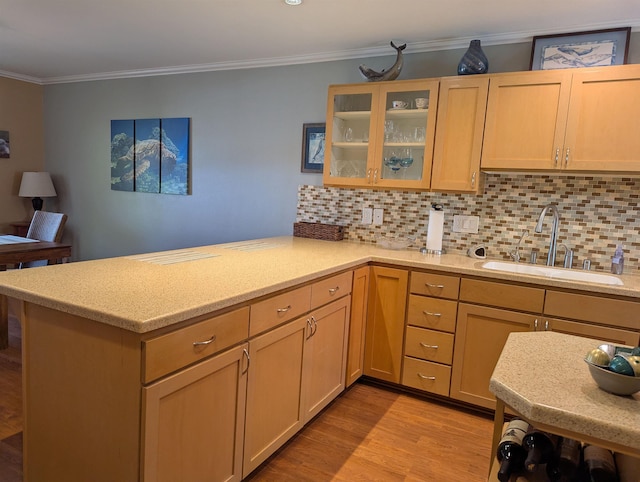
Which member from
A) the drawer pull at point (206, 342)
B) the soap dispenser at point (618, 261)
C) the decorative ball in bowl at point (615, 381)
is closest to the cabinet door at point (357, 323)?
the drawer pull at point (206, 342)

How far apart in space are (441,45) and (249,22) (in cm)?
129

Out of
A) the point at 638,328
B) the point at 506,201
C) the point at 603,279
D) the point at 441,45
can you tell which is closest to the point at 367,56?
the point at 441,45

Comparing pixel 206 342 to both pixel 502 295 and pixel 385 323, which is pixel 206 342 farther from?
pixel 502 295

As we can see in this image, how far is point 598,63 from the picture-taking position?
2.44 meters

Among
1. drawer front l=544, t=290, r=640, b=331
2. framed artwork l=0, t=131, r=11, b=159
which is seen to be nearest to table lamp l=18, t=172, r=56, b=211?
framed artwork l=0, t=131, r=11, b=159

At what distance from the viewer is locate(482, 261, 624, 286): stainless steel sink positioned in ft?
7.91

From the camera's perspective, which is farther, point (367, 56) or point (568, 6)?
point (367, 56)

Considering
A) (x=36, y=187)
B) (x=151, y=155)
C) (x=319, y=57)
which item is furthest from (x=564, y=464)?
(x=36, y=187)

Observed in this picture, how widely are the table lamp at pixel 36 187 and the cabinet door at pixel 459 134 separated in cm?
413

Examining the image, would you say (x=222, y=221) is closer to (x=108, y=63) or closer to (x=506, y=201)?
(x=108, y=63)

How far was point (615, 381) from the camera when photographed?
91 centimetres

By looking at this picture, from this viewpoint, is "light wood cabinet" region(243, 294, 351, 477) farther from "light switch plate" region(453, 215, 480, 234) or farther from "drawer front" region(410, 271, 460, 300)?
"light switch plate" region(453, 215, 480, 234)

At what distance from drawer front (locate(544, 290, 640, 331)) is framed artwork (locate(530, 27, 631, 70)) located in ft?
4.40

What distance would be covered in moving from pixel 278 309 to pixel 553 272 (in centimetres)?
178
